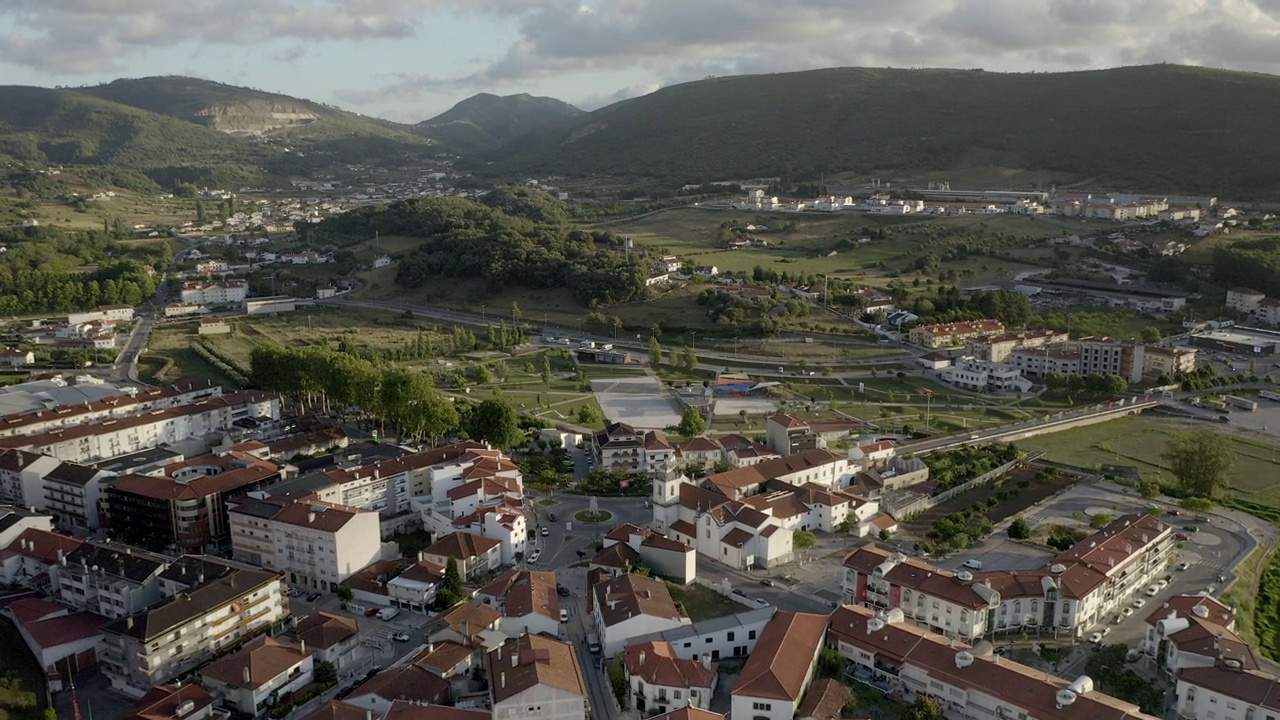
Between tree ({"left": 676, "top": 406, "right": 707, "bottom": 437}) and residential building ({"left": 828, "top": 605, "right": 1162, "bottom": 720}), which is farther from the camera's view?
tree ({"left": 676, "top": 406, "right": 707, "bottom": 437})

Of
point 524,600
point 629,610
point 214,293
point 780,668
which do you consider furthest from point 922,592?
point 214,293

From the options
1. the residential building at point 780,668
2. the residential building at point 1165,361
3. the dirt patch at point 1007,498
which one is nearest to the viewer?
the residential building at point 780,668

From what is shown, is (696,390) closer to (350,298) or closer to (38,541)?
(38,541)

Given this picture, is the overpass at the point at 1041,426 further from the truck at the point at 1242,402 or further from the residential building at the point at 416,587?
the residential building at the point at 416,587

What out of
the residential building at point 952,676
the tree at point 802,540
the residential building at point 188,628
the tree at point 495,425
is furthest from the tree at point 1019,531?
the residential building at point 188,628

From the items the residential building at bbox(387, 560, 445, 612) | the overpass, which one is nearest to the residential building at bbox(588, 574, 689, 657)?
the residential building at bbox(387, 560, 445, 612)

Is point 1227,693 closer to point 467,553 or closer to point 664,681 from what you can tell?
point 664,681

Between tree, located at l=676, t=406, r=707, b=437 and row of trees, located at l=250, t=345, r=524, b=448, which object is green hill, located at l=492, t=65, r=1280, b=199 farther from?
row of trees, located at l=250, t=345, r=524, b=448
